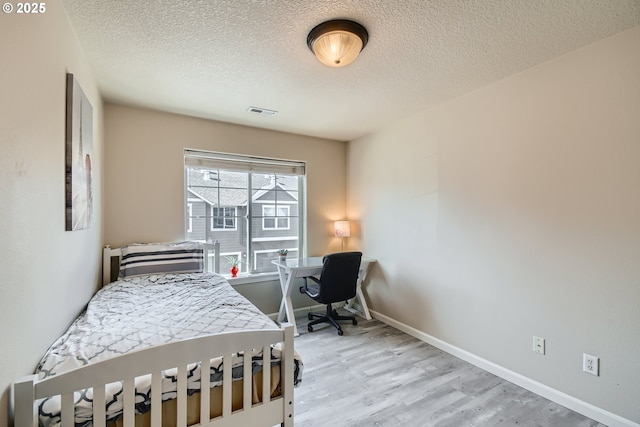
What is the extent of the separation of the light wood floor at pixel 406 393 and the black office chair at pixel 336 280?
47 cm

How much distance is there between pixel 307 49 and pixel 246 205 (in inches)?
84.1

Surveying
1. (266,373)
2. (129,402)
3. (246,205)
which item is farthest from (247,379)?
(246,205)

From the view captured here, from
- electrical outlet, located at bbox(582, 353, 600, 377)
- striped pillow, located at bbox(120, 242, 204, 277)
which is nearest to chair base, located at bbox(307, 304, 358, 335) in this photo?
striped pillow, located at bbox(120, 242, 204, 277)

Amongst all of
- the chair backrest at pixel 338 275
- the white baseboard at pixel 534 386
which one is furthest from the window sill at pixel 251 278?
the white baseboard at pixel 534 386

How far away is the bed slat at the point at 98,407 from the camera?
104 cm

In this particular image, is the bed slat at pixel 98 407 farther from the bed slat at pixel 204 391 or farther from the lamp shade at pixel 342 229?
the lamp shade at pixel 342 229

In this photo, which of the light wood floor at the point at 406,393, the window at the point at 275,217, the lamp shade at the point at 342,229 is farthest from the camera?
the lamp shade at the point at 342,229

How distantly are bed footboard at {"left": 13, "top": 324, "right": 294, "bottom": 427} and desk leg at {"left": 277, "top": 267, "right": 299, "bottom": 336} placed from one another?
182 centimetres

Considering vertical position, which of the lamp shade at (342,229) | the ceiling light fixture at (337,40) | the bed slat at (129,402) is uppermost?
the ceiling light fixture at (337,40)

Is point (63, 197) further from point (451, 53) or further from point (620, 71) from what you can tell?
point (620, 71)

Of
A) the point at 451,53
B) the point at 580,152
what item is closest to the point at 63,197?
the point at 451,53

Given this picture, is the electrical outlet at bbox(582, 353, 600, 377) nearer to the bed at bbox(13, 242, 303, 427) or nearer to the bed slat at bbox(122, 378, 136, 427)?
the bed at bbox(13, 242, 303, 427)

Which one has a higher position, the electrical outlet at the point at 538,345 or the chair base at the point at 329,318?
the electrical outlet at the point at 538,345

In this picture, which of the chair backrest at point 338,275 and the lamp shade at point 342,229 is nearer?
the chair backrest at point 338,275
